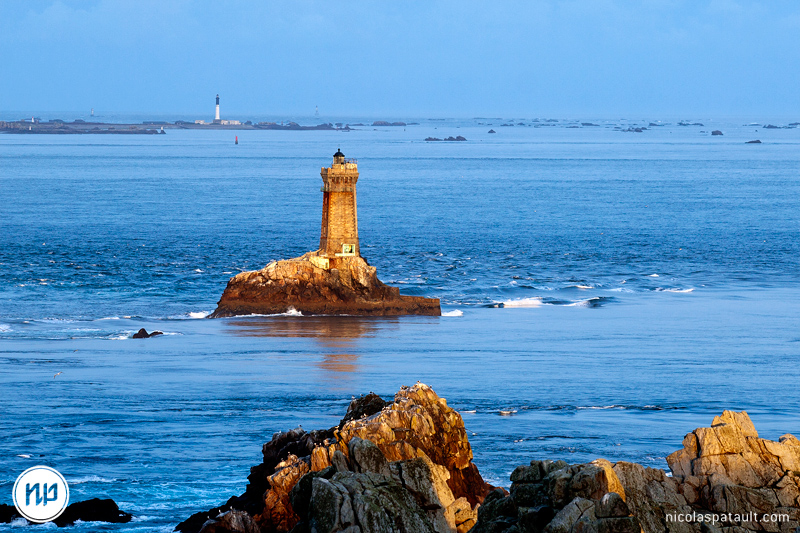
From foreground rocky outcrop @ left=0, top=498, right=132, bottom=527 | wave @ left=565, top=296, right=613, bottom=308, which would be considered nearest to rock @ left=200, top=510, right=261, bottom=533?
foreground rocky outcrop @ left=0, top=498, right=132, bottom=527

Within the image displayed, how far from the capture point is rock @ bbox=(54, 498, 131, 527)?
27.1 metres

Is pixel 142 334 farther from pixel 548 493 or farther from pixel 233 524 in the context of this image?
pixel 548 493

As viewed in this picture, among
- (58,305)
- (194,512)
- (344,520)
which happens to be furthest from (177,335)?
(344,520)

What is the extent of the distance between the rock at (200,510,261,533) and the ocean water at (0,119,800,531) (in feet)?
12.3

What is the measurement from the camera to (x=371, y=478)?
798 inches

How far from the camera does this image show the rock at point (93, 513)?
27.1 metres

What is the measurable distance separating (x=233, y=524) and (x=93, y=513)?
18.6ft

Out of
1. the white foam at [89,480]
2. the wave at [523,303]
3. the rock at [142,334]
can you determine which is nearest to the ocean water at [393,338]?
the white foam at [89,480]

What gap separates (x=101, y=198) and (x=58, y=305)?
75.1 meters

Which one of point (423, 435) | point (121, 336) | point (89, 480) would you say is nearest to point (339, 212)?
point (121, 336)

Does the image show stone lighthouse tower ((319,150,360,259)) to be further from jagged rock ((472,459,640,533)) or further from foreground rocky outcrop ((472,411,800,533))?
jagged rock ((472,459,640,533))

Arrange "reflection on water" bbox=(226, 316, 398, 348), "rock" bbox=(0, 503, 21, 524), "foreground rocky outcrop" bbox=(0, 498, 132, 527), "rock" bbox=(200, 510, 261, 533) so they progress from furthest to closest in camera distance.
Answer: "reflection on water" bbox=(226, 316, 398, 348) → "foreground rocky outcrop" bbox=(0, 498, 132, 527) → "rock" bbox=(0, 503, 21, 524) → "rock" bbox=(200, 510, 261, 533)

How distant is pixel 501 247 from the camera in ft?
327

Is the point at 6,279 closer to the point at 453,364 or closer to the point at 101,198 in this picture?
the point at 453,364
